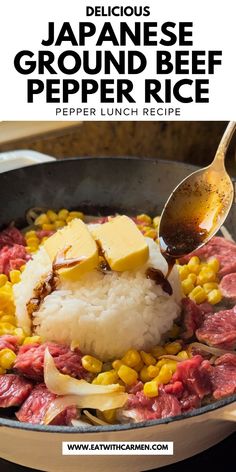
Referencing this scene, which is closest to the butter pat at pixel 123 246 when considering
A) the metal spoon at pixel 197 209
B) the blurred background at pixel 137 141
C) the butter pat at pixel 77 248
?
the butter pat at pixel 77 248

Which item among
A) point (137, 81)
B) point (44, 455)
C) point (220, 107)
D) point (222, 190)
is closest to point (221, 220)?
point (222, 190)

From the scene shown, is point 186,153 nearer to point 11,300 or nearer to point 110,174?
point 110,174

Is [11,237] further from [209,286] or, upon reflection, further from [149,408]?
[149,408]

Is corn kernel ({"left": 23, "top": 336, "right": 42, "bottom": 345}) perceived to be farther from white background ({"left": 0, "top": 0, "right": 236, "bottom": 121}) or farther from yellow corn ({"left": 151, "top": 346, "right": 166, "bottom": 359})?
white background ({"left": 0, "top": 0, "right": 236, "bottom": 121})

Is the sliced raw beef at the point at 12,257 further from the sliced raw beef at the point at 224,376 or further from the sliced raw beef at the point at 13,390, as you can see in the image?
the sliced raw beef at the point at 224,376

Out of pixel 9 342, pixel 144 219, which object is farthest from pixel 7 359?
pixel 144 219

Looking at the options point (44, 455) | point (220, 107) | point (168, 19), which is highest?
point (168, 19)

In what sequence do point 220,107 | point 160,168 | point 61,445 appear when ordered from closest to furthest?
point 61,445
point 220,107
point 160,168
